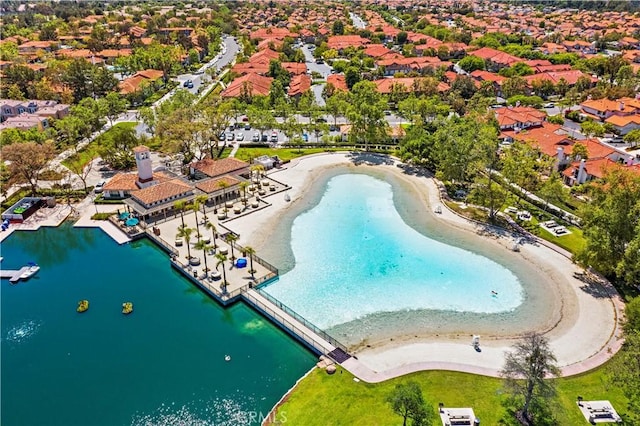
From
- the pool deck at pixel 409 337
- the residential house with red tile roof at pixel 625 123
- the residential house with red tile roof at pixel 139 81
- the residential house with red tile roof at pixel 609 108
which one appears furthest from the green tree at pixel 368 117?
the residential house with red tile roof at pixel 139 81

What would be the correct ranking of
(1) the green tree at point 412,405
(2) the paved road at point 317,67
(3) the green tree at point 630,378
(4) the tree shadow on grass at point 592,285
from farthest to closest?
(2) the paved road at point 317,67, (4) the tree shadow on grass at point 592,285, (3) the green tree at point 630,378, (1) the green tree at point 412,405

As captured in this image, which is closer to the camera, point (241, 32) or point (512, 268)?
point (512, 268)

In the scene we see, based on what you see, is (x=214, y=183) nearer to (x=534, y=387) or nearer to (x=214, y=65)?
(x=534, y=387)

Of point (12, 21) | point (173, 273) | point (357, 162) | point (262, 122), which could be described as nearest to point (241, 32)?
point (12, 21)

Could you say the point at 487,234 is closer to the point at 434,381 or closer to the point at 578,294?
the point at 578,294

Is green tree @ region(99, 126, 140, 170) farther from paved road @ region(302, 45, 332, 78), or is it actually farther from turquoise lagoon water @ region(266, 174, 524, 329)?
paved road @ region(302, 45, 332, 78)

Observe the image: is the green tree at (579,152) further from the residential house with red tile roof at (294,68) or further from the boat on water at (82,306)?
the residential house with red tile roof at (294,68)

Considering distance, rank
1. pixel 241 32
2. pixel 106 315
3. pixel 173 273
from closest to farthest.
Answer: pixel 106 315 < pixel 173 273 < pixel 241 32
